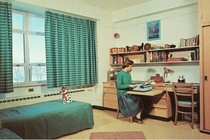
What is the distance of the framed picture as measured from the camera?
488 cm

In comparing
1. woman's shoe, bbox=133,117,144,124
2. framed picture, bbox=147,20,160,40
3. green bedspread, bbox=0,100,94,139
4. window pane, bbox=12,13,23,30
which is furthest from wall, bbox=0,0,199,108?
woman's shoe, bbox=133,117,144,124

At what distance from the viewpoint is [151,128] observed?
3631mm

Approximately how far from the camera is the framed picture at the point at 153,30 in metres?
4.88

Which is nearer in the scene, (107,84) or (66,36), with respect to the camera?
(66,36)

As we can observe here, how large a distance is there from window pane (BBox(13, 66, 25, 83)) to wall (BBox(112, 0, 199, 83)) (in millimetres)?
2869

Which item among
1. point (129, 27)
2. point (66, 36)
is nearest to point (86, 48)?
point (66, 36)

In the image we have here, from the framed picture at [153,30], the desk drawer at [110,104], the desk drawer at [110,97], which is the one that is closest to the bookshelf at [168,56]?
the framed picture at [153,30]

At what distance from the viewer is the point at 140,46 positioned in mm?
5027

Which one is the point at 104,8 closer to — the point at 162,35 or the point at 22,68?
the point at 162,35

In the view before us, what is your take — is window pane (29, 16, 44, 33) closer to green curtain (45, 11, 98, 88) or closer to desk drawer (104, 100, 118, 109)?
green curtain (45, 11, 98, 88)

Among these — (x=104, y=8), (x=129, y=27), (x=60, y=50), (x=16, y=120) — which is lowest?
(x=16, y=120)

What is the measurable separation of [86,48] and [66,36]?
0.68 m

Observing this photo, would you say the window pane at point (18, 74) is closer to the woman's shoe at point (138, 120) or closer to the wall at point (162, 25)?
the woman's shoe at point (138, 120)

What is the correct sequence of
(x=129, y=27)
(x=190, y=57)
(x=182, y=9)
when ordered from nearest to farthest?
(x=190, y=57) < (x=182, y=9) < (x=129, y=27)
